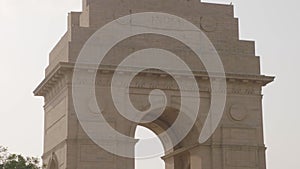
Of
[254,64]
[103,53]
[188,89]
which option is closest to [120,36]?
[103,53]

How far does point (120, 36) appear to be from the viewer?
36.3 metres

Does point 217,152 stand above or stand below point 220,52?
below

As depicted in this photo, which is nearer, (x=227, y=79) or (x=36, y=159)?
(x=36, y=159)

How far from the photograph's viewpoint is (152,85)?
35.8 m

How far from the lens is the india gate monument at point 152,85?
3488 centimetres

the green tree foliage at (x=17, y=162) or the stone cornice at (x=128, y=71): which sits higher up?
the stone cornice at (x=128, y=71)

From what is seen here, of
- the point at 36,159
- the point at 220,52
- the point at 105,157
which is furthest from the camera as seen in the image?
the point at 220,52

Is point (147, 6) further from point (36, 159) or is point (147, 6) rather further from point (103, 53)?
point (36, 159)

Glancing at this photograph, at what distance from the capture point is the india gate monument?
114 ft

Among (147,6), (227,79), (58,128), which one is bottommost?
(58,128)

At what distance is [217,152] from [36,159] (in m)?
9.59

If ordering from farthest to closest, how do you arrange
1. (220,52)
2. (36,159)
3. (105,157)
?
(220,52) < (105,157) < (36,159)

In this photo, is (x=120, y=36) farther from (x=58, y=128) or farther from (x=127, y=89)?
(x=58, y=128)

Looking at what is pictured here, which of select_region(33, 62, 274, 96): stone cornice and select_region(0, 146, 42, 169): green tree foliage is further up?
select_region(33, 62, 274, 96): stone cornice
